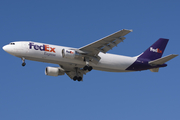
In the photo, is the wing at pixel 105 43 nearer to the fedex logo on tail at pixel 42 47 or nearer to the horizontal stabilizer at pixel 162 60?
the fedex logo on tail at pixel 42 47

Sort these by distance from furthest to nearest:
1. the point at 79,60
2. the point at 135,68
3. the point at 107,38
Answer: the point at 135,68
the point at 79,60
the point at 107,38

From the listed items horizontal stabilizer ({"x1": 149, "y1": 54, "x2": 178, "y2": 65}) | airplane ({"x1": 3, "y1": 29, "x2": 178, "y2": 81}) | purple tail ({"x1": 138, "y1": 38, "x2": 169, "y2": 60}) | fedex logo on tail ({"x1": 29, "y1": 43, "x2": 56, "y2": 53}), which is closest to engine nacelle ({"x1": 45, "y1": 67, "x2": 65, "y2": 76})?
airplane ({"x1": 3, "y1": 29, "x2": 178, "y2": 81})

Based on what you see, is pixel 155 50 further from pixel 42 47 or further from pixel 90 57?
pixel 42 47

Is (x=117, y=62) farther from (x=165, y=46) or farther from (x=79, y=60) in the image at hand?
(x=165, y=46)

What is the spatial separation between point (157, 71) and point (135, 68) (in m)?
3.56

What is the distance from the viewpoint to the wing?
3827 centimetres

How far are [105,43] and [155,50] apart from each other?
1040 centimetres

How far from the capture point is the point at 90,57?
137 ft

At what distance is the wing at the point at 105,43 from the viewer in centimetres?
3827

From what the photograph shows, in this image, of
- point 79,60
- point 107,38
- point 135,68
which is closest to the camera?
point 107,38

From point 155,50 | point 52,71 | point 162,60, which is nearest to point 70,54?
point 52,71

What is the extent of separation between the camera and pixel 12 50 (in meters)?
40.1

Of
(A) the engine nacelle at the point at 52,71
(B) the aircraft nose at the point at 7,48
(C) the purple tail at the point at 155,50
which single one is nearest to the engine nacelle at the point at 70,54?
(A) the engine nacelle at the point at 52,71

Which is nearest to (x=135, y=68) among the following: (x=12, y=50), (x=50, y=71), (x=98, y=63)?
(x=98, y=63)
